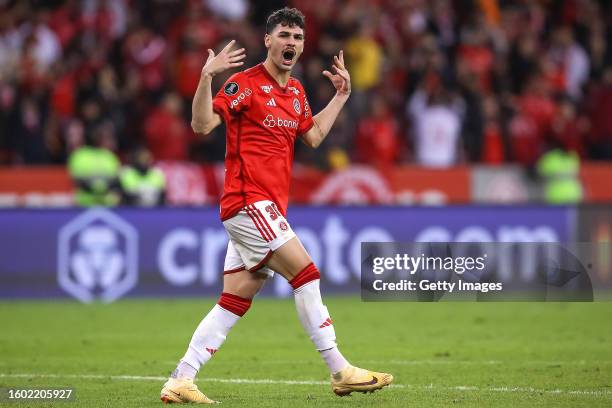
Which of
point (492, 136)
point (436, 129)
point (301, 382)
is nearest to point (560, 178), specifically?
point (492, 136)

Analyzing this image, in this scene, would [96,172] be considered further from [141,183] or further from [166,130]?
[166,130]

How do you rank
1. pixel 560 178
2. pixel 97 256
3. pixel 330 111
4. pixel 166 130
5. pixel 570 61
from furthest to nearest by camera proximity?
1. pixel 570 61
2. pixel 560 178
3. pixel 166 130
4. pixel 97 256
5. pixel 330 111

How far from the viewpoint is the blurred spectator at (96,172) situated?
17.6 meters

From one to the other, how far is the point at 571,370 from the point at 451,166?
9901 millimetres

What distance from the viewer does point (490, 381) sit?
30.7 ft

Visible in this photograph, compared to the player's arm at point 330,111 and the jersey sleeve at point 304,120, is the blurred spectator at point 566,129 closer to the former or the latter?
the player's arm at point 330,111

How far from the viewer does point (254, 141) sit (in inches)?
328

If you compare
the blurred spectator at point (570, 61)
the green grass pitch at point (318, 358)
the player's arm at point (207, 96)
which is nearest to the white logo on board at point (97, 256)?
the green grass pitch at point (318, 358)

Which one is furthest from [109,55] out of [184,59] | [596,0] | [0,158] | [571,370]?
[571,370]

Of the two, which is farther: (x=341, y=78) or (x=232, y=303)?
(x=341, y=78)

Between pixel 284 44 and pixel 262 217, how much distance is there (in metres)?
1.17

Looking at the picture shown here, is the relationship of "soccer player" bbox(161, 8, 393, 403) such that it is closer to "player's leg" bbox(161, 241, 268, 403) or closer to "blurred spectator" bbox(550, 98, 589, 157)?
"player's leg" bbox(161, 241, 268, 403)

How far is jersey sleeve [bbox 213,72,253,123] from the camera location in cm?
812

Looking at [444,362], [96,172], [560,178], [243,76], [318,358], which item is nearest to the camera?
[243,76]
